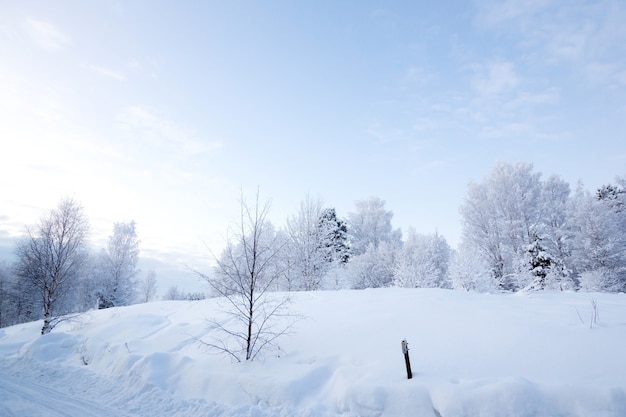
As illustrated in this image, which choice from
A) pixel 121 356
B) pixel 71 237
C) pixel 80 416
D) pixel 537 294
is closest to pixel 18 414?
pixel 80 416

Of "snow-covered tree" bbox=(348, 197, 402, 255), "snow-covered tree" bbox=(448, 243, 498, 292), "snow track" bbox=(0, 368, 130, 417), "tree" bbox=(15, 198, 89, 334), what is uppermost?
"snow-covered tree" bbox=(348, 197, 402, 255)

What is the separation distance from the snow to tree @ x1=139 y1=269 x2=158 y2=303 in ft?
178

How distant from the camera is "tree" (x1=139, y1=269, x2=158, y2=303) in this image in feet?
191

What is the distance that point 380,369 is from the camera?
5840 millimetres

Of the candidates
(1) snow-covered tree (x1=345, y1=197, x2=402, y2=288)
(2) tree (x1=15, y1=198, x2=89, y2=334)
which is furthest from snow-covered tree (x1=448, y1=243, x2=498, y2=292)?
(2) tree (x1=15, y1=198, x2=89, y2=334)

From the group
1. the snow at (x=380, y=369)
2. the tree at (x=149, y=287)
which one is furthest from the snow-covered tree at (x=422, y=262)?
the tree at (x=149, y=287)

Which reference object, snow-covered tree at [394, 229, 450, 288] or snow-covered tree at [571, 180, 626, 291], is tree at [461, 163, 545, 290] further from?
snow-covered tree at [394, 229, 450, 288]

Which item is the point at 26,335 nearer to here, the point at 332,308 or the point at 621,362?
the point at 332,308

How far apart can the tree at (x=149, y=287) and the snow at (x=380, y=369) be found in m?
54.2

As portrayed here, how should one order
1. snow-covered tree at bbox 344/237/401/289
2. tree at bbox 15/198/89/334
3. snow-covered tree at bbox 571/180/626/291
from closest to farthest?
tree at bbox 15/198/89/334, snow-covered tree at bbox 571/180/626/291, snow-covered tree at bbox 344/237/401/289

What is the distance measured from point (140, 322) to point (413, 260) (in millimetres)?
25624

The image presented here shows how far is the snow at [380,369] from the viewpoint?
181 inches

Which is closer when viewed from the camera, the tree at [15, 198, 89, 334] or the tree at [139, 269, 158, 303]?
the tree at [15, 198, 89, 334]

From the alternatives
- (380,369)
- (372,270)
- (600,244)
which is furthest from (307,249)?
(600,244)
